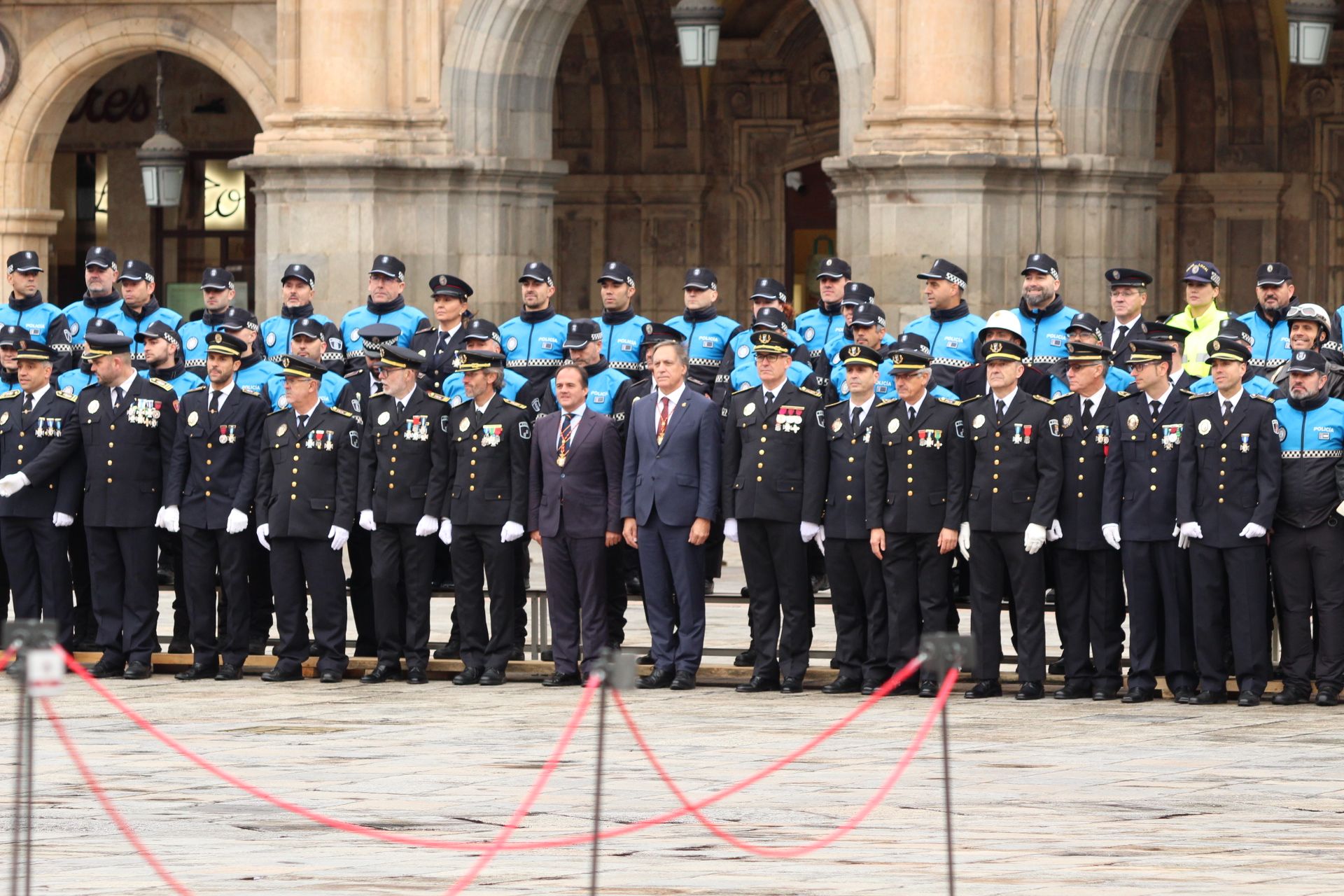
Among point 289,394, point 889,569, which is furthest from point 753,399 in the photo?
point 289,394

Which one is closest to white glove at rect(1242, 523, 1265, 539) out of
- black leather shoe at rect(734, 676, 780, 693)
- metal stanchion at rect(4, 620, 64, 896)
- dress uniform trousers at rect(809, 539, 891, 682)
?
dress uniform trousers at rect(809, 539, 891, 682)

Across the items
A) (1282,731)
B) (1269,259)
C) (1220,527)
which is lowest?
(1282,731)

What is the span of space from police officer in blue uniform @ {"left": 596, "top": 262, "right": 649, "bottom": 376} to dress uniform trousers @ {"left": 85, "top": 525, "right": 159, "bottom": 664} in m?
2.67

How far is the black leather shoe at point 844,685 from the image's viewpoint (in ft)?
43.0

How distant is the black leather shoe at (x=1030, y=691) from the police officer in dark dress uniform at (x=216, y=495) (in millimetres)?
3654

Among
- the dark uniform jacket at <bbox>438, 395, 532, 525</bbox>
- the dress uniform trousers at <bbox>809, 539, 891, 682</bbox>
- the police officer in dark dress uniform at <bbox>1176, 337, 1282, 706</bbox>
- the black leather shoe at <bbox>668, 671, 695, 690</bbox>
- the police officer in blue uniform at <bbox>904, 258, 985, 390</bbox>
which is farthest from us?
the police officer in blue uniform at <bbox>904, 258, 985, 390</bbox>

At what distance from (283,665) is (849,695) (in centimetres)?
268

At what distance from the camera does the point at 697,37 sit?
781 inches

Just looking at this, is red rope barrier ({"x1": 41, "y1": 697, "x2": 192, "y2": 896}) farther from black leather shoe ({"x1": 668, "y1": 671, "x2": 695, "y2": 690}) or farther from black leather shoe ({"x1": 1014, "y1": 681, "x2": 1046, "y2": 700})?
black leather shoe ({"x1": 1014, "y1": 681, "x2": 1046, "y2": 700})

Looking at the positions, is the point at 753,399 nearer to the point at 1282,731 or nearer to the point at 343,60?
the point at 1282,731

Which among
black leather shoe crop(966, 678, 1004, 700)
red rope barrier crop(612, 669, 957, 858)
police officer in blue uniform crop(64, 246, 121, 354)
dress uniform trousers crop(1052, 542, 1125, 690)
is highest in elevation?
police officer in blue uniform crop(64, 246, 121, 354)

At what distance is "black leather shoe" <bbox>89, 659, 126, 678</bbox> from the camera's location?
13898 mm

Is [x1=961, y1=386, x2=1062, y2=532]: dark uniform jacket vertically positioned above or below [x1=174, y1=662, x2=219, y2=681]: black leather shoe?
above

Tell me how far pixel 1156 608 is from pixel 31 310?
23.0ft
